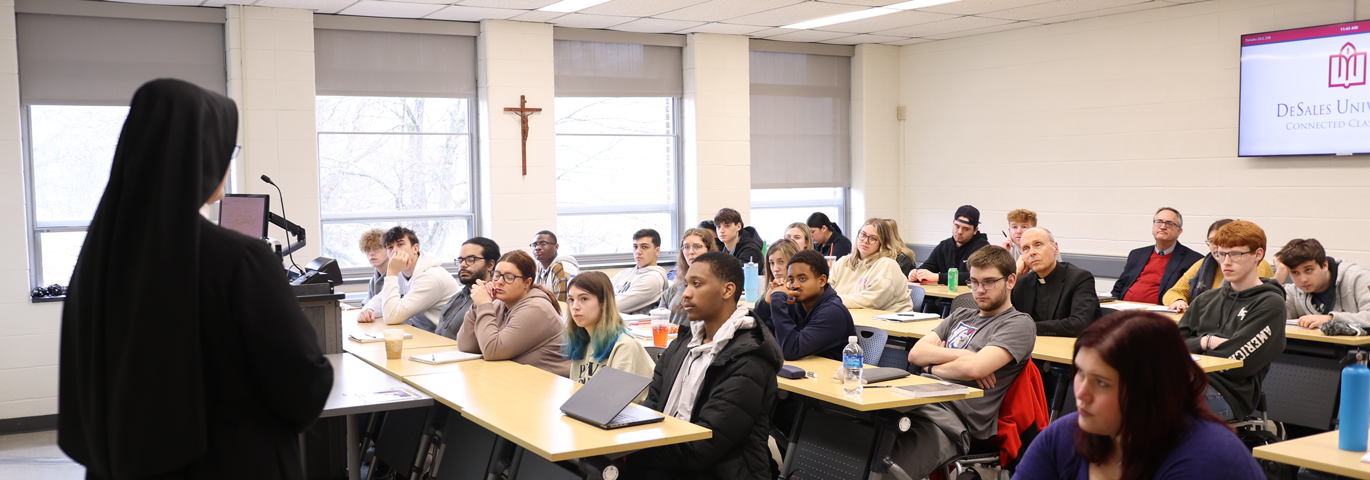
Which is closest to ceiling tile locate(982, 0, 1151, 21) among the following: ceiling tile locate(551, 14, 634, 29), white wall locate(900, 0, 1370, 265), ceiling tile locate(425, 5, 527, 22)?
white wall locate(900, 0, 1370, 265)

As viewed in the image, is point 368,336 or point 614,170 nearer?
point 368,336

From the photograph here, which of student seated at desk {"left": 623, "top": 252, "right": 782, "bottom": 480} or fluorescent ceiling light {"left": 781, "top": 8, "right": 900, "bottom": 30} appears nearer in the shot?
student seated at desk {"left": 623, "top": 252, "right": 782, "bottom": 480}

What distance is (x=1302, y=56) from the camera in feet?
20.5

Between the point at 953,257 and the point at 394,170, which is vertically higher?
the point at 394,170

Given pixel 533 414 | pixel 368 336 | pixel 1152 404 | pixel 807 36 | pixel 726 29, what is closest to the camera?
pixel 1152 404

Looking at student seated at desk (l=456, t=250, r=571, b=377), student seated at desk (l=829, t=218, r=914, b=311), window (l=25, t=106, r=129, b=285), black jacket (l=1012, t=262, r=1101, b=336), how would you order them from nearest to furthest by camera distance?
1. student seated at desk (l=456, t=250, r=571, b=377)
2. black jacket (l=1012, t=262, r=1101, b=336)
3. student seated at desk (l=829, t=218, r=914, b=311)
4. window (l=25, t=106, r=129, b=285)

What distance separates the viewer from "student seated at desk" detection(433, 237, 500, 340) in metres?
5.01

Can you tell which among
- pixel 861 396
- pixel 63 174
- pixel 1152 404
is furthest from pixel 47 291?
pixel 1152 404

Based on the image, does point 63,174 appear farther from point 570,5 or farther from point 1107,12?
point 1107,12

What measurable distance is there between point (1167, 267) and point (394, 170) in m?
5.36

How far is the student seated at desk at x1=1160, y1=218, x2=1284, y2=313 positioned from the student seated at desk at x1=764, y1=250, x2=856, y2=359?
172 cm

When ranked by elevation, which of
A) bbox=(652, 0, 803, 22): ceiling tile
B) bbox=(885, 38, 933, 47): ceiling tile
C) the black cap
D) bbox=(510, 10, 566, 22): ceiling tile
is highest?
bbox=(885, 38, 933, 47): ceiling tile

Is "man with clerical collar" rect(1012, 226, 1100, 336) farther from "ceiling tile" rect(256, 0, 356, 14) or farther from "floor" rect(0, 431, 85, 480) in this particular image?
"floor" rect(0, 431, 85, 480)

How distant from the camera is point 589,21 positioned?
24.2ft
